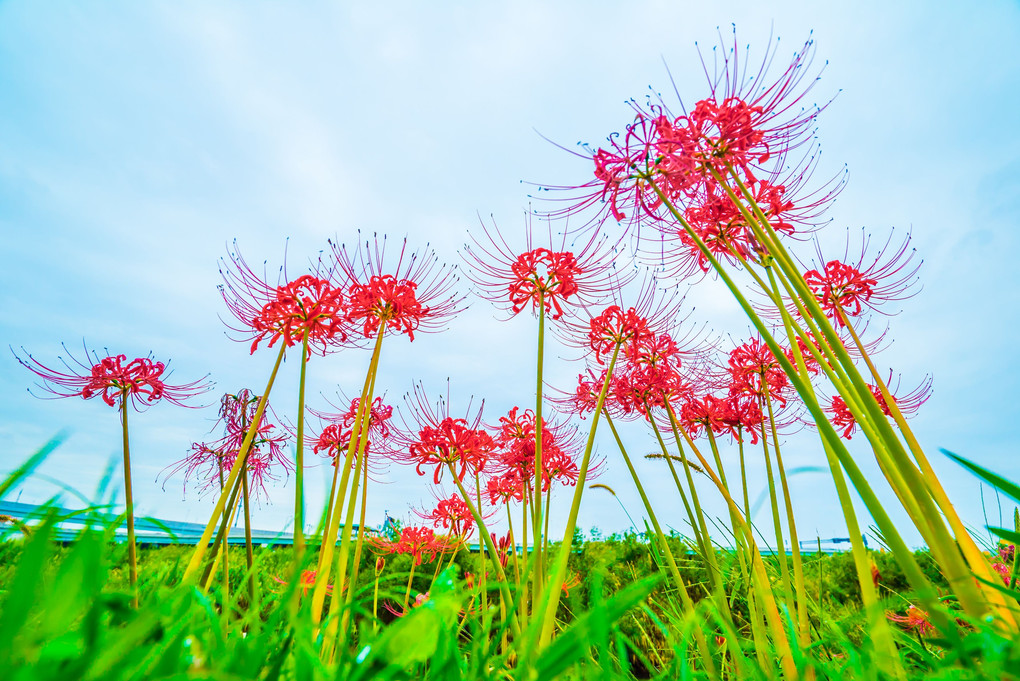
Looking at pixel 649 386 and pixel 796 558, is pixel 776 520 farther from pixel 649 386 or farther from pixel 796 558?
pixel 649 386

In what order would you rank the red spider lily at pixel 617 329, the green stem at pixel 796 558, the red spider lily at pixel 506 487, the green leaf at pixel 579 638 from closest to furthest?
the green leaf at pixel 579 638 → the green stem at pixel 796 558 → the red spider lily at pixel 617 329 → the red spider lily at pixel 506 487

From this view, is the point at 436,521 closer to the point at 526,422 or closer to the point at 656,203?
the point at 526,422

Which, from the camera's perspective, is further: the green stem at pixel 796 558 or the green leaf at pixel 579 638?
the green stem at pixel 796 558

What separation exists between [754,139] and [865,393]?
963 mm

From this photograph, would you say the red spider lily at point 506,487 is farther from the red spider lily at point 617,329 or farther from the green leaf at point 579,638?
the green leaf at point 579,638

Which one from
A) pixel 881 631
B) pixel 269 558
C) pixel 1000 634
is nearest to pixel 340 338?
pixel 881 631

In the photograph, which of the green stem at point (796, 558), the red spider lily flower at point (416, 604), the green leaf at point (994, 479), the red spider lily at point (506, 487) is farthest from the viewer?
the red spider lily at point (506, 487)

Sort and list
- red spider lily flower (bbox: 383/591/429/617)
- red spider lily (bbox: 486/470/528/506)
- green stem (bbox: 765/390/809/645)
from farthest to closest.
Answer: red spider lily (bbox: 486/470/528/506) → green stem (bbox: 765/390/809/645) → red spider lily flower (bbox: 383/591/429/617)

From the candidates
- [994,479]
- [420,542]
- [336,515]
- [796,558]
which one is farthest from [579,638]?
[420,542]

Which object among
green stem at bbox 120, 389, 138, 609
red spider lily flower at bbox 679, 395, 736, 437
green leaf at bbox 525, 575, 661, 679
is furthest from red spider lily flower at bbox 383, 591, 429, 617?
red spider lily flower at bbox 679, 395, 736, 437

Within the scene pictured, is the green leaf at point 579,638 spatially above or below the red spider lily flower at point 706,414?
below

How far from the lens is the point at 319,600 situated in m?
1.58

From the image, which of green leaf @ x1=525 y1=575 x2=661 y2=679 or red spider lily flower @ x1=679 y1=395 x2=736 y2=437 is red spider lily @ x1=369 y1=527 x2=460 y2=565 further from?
green leaf @ x1=525 y1=575 x2=661 y2=679

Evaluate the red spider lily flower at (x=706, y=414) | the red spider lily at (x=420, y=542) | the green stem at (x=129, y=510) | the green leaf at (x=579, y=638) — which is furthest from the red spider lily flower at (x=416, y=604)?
the red spider lily flower at (x=706, y=414)
